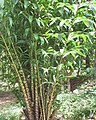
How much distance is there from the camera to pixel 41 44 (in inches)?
62.5

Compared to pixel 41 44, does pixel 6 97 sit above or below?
below

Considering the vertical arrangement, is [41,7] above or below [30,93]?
above

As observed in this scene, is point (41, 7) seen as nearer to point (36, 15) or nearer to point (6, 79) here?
point (36, 15)

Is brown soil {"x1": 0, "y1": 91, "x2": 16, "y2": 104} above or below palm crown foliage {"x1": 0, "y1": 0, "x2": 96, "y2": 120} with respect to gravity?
below

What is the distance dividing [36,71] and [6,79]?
0.55 metres

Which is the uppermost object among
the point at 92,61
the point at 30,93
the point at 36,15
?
the point at 36,15

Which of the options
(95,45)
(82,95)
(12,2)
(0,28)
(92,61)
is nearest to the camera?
(12,2)

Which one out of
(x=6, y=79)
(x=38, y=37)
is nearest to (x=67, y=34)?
(x=38, y=37)

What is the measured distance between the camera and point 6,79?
2186mm

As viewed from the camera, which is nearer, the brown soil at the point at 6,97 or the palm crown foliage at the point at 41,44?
the palm crown foliage at the point at 41,44

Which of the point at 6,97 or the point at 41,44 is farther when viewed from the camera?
the point at 6,97

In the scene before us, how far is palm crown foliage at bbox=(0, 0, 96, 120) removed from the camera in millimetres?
1543

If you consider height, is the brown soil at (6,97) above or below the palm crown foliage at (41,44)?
below

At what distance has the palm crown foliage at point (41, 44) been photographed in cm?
154
